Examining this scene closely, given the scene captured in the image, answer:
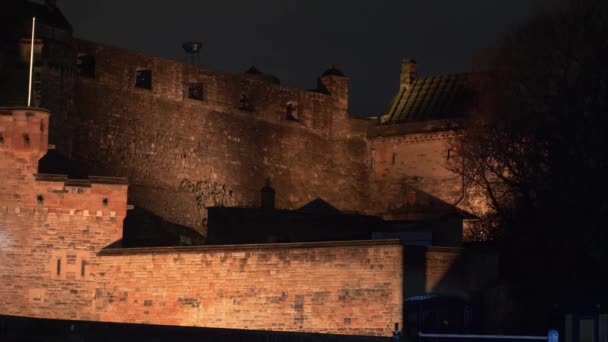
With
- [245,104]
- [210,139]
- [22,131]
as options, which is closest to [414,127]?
[245,104]

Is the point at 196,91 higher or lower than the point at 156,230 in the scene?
higher

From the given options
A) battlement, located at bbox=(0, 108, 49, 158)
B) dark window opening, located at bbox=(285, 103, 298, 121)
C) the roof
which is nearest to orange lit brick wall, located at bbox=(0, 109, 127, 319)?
battlement, located at bbox=(0, 108, 49, 158)

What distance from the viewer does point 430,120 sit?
6794 cm

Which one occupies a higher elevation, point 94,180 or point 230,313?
point 94,180

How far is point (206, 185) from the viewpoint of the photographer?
6206 centimetres

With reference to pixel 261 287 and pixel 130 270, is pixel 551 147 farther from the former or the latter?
pixel 130 270

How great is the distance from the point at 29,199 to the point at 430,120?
28.6 meters

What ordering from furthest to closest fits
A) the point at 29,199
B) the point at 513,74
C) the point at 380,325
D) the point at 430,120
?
the point at 430,120
the point at 513,74
the point at 29,199
the point at 380,325

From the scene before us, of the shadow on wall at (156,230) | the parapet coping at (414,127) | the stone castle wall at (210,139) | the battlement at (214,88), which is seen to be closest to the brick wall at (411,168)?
the parapet coping at (414,127)

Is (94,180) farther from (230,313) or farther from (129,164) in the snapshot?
(129,164)

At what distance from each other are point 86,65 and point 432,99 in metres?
18.1

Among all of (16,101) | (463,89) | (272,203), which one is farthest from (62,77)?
(463,89)

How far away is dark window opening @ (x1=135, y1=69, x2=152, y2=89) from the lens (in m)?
60.3

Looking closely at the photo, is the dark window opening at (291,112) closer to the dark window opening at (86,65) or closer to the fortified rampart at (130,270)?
the dark window opening at (86,65)
